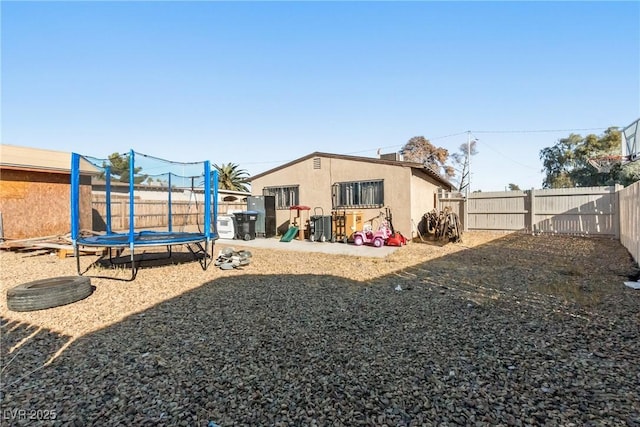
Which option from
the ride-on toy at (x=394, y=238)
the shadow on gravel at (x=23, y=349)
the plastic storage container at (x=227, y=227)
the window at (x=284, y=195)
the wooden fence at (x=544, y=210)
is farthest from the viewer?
the window at (x=284, y=195)

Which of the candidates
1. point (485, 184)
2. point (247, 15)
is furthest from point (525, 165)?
point (247, 15)

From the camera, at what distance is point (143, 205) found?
44.6ft

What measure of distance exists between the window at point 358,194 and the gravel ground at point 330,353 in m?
6.02

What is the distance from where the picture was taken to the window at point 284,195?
524 inches

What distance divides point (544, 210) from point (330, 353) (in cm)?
1302

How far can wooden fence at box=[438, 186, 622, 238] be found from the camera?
10961 mm

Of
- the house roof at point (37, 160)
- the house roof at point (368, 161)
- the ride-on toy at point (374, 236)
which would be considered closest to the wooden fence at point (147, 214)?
the house roof at point (37, 160)

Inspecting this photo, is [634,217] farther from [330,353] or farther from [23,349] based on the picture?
[23,349]

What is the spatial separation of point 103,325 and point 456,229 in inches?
423

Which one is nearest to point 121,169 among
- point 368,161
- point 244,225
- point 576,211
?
point 244,225

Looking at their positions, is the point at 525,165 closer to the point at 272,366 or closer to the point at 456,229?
the point at 456,229

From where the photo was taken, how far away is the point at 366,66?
12461 mm

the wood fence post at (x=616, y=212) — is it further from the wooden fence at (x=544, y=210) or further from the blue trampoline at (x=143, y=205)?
the blue trampoline at (x=143, y=205)

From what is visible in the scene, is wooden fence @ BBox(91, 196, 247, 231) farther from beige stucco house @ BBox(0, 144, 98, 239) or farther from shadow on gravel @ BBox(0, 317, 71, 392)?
shadow on gravel @ BBox(0, 317, 71, 392)
